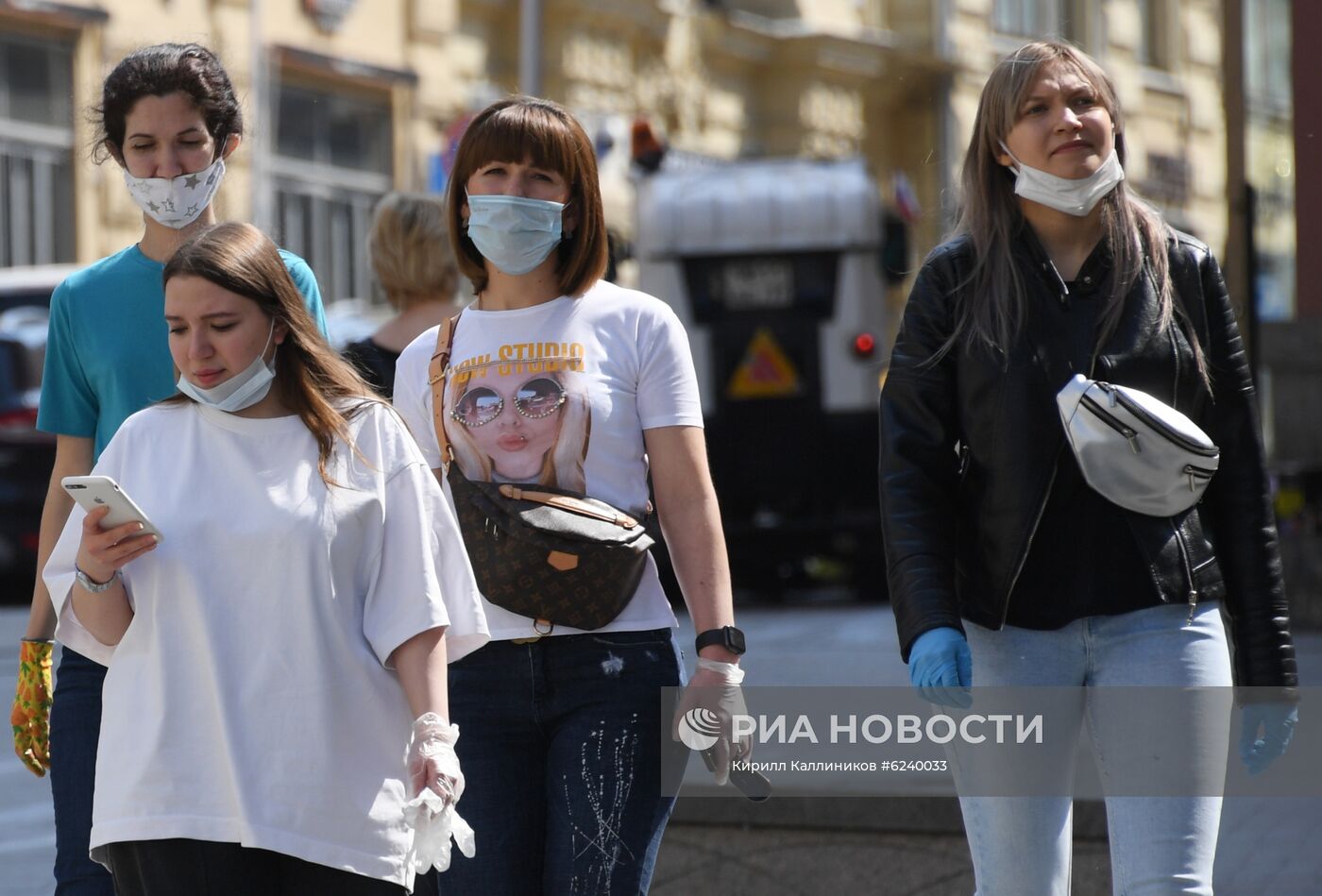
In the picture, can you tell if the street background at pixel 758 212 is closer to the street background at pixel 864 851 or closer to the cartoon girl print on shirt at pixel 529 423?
the street background at pixel 864 851

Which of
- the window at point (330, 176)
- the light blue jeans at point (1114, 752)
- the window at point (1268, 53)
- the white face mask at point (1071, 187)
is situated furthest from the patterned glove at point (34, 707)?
the window at point (330, 176)

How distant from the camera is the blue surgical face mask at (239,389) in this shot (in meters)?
2.99

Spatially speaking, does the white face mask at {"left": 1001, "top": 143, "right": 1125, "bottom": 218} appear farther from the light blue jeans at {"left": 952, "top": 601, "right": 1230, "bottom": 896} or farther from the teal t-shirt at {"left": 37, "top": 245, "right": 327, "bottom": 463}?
the teal t-shirt at {"left": 37, "top": 245, "right": 327, "bottom": 463}

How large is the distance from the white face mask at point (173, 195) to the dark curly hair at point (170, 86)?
9cm

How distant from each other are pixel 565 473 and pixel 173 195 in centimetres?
89

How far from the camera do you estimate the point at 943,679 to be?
3.22m

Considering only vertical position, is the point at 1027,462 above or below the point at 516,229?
below

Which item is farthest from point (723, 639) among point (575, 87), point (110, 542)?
point (575, 87)

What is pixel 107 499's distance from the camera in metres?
2.83

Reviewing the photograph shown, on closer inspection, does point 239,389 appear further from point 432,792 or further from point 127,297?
point 127,297

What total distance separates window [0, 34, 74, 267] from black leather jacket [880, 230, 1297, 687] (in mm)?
16391

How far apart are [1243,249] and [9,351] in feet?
25.9

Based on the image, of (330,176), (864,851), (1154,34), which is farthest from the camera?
(1154,34)

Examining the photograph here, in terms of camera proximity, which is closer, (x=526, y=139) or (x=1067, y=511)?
(x=1067, y=511)
